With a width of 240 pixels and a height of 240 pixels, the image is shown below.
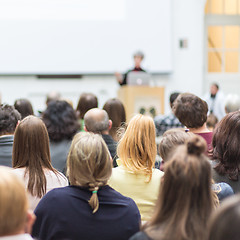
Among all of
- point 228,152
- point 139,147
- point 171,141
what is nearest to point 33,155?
point 139,147

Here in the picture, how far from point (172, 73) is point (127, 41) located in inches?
47.1

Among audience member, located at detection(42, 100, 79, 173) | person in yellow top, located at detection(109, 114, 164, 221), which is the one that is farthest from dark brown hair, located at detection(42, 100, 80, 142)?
Answer: person in yellow top, located at detection(109, 114, 164, 221)

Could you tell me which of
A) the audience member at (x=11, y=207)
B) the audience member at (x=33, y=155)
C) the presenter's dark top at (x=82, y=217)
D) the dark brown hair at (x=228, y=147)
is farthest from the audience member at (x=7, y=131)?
the audience member at (x=11, y=207)

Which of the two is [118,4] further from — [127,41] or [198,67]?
[198,67]

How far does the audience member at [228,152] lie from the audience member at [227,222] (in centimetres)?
132

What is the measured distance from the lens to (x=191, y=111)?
299 centimetres

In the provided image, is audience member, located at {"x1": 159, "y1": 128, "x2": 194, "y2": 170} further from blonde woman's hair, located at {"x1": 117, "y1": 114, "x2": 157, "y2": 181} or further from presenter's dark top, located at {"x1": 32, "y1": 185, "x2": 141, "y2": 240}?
presenter's dark top, located at {"x1": 32, "y1": 185, "x2": 141, "y2": 240}

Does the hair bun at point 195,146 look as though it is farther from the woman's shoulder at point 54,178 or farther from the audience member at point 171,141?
the woman's shoulder at point 54,178

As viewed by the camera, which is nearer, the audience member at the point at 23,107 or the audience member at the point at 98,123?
the audience member at the point at 98,123

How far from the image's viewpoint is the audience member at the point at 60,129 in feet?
10.0

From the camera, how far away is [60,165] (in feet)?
9.96

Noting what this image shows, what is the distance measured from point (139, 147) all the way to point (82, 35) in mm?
6391

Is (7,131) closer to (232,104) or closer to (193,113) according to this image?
(193,113)

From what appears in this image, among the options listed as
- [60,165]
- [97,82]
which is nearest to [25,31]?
[97,82]
